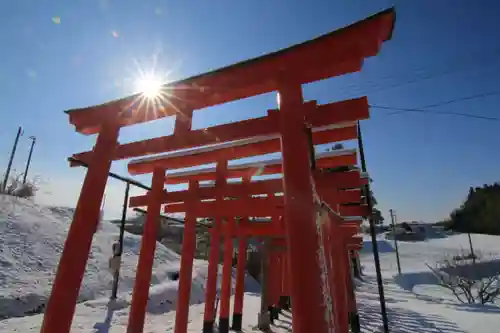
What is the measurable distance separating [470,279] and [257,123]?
27.7 metres

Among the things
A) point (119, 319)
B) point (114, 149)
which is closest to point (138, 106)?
point (114, 149)

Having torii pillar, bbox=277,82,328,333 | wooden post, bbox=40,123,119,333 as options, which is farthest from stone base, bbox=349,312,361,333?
wooden post, bbox=40,123,119,333

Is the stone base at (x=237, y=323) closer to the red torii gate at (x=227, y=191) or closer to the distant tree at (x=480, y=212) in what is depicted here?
the red torii gate at (x=227, y=191)

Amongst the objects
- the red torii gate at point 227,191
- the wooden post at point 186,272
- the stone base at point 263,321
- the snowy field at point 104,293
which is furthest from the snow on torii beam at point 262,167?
the snowy field at point 104,293

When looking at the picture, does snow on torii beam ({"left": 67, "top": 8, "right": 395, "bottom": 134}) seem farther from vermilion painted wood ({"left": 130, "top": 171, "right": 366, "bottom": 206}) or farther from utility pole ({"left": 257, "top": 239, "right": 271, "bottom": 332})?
utility pole ({"left": 257, "top": 239, "right": 271, "bottom": 332})

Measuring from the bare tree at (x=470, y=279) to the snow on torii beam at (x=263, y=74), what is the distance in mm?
23711

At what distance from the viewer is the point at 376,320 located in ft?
40.4

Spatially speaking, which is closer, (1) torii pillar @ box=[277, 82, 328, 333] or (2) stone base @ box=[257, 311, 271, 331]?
(1) torii pillar @ box=[277, 82, 328, 333]

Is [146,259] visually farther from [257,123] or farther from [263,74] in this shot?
[263,74]

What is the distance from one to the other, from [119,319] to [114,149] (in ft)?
28.7

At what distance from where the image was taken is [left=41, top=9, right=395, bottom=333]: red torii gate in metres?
2.76

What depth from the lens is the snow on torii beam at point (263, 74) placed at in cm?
295

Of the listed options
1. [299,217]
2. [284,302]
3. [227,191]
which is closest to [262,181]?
[227,191]

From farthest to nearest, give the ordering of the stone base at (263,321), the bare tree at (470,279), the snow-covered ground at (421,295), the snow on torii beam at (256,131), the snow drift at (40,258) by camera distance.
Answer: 1. the bare tree at (470,279)
2. the snow drift at (40,258)
3. the snow-covered ground at (421,295)
4. the stone base at (263,321)
5. the snow on torii beam at (256,131)
